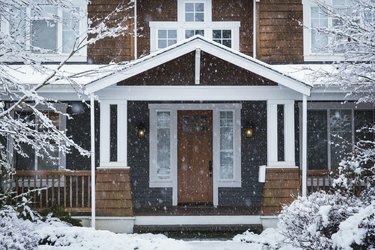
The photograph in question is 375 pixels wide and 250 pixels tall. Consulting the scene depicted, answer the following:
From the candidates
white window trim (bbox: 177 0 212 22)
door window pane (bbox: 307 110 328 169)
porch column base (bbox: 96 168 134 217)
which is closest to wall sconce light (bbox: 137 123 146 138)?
porch column base (bbox: 96 168 134 217)

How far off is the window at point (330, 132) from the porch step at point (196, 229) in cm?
330

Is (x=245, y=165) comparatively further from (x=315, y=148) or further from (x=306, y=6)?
(x=306, y=6)

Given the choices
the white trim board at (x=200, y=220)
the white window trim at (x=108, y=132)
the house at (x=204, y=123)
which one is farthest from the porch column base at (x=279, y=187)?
the white window trim at (x=108, y=132)

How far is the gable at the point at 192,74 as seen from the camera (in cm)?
1210

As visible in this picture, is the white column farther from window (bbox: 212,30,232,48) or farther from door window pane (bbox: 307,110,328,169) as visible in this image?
door window pane (bbox: 307,110,328,169)

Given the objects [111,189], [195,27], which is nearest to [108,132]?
[111,189]

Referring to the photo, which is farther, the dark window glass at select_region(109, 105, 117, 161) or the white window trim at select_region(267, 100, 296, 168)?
the dark window glass at select_region(109, 105, 117, 161)

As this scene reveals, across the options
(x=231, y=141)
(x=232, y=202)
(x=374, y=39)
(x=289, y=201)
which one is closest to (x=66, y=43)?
(x=231, y=141)

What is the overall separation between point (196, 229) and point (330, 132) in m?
4.90

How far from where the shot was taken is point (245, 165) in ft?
48.4

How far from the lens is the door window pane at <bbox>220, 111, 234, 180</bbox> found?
48.7 ft

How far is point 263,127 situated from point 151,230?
14.1 feet

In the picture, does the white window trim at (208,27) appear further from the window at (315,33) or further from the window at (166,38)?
the window at (315,33)

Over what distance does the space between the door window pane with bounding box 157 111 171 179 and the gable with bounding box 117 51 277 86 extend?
9.08 feet
